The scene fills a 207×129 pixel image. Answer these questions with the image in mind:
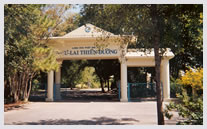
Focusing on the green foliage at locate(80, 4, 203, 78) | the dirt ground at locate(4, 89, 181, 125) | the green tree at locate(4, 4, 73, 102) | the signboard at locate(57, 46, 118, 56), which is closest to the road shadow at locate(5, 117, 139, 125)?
the dirt ground at locate(4, 89, 181, 125)

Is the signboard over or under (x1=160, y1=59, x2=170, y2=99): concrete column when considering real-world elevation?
over

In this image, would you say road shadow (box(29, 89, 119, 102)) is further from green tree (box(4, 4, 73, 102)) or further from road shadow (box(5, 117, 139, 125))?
road shadow (box(5, 117, 139, 125))

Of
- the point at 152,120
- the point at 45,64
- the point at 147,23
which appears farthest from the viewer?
the point at 45,64

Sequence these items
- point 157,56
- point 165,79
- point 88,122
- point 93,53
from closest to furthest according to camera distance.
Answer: point 157,56 → point 88,122 → point 93,53 → point 165,79

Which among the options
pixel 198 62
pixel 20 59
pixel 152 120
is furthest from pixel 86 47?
pixel 198 62

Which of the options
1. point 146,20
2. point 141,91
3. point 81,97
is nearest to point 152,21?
point 146,20

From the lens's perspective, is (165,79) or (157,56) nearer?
(157,56)

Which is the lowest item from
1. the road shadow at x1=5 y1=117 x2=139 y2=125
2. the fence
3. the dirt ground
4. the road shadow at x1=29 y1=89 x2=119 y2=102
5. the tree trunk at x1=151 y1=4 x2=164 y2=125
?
the road shadow at x1=29 y1=89 x2=119 y2=102

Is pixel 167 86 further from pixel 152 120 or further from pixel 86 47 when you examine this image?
pixel 152 120

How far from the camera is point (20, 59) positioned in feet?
38.5

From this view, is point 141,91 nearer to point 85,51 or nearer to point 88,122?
point 85,51

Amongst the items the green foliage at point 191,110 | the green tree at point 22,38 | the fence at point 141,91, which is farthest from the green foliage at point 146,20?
the fence at point 141,91

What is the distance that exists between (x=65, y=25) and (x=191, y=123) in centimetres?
1837

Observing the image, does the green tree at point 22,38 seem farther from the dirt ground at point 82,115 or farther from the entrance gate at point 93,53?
the dirt ground at point 82,115
